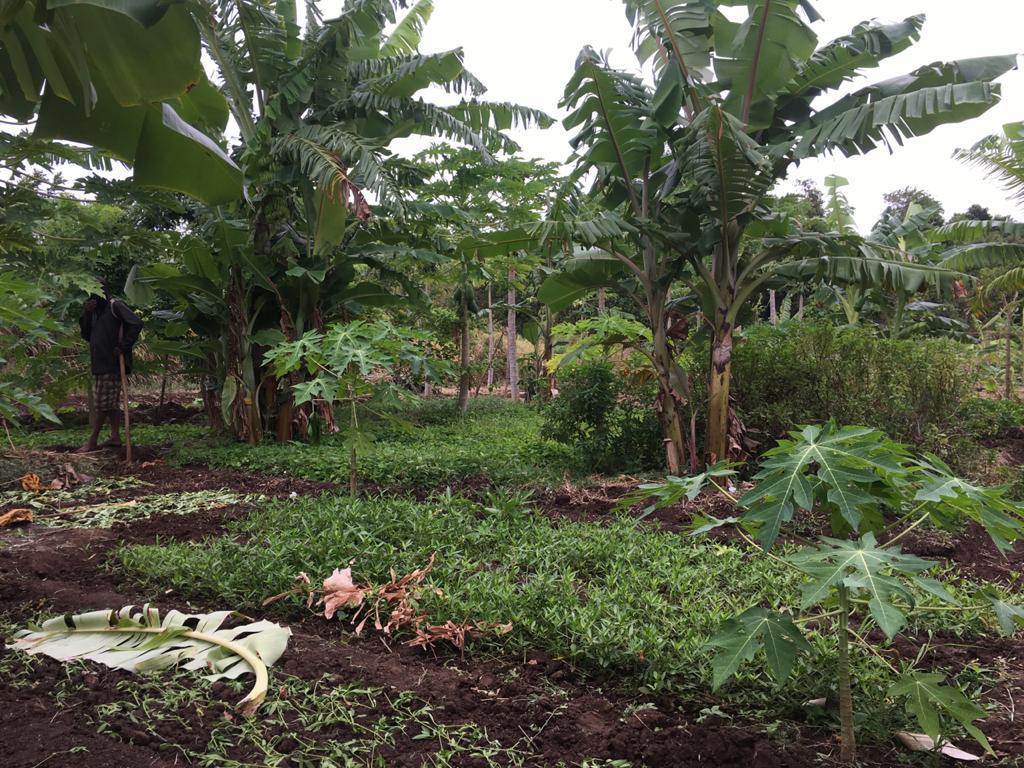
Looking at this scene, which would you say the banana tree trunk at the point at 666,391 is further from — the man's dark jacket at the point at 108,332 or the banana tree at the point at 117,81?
the man's dark jacket at the point at 108,332

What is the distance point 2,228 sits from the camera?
362 centimetres

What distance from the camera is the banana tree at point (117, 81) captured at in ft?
6.31

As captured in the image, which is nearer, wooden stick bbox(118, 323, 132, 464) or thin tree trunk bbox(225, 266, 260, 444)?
wooden stick bbox(118, 323, 132, 464)

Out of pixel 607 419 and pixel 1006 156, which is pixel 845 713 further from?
pixel 1006 156

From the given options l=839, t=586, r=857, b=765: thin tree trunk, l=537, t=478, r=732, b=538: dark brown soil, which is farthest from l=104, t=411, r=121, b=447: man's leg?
l=839, t=586, r=857, b=765: thin tree trunk

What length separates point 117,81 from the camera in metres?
2.11

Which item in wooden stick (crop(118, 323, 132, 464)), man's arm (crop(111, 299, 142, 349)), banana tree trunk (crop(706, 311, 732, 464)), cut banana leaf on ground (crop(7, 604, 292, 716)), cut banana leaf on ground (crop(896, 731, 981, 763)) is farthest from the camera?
man's arm (crop(111, 299, 142, 349))

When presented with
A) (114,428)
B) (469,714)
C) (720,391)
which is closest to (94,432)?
(114,428)

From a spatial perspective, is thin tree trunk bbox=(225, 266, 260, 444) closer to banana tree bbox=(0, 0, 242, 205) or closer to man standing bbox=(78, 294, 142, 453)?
man standing bbox=(78, 294, 142, 453)

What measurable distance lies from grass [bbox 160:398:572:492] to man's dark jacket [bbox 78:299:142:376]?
1.28 m

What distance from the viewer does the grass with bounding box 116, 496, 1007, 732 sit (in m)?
2.53

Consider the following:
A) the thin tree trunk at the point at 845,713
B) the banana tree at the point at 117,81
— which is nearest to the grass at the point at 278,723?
the thin tree trunk at the point at 845,713

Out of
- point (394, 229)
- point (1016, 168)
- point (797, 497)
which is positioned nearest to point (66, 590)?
point (797, 497)

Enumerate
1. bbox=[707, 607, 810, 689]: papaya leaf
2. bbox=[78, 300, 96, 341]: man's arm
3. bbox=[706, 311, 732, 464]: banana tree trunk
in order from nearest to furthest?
bbox=[707, 607, 810, 689]: papaya leaf
bbox=[706, 311, 732, 464]: banana tree trunk
bbox=[78, 300, 96, 341]: man's arm
